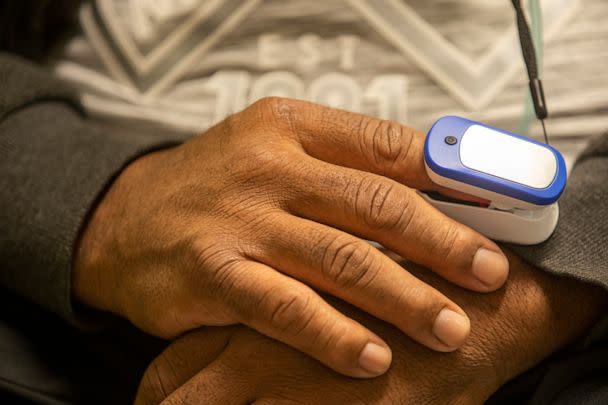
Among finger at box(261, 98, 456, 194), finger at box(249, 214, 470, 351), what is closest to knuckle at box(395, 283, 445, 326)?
finger at box(249, 214, 470, 351)

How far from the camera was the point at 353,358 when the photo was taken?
56cm

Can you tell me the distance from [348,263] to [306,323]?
72mm

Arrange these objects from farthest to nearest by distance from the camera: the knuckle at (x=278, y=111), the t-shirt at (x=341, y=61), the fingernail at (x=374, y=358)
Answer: the t-shirt at (x=341, y=61) < the knuckle at (x=278, y=111) < the fingernail at (x=374, y=358)

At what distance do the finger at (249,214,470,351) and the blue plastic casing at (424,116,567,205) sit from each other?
0.11m

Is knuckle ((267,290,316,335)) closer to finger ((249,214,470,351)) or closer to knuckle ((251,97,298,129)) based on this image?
finger ((249,214,470,351))

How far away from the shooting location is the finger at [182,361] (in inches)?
24.9

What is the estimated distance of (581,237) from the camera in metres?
0.63

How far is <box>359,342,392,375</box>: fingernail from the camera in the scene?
56cm

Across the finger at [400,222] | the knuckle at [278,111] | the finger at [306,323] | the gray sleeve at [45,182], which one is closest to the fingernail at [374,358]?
the finger at [306,323]

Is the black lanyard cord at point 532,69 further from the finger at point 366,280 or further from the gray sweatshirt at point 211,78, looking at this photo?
the finger at point 366,280

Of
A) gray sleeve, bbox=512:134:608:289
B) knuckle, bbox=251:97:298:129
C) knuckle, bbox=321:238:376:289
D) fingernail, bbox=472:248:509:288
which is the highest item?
knuckle, bbox=251:97:298:129

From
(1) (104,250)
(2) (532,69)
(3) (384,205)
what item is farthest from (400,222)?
(1) (104,250)

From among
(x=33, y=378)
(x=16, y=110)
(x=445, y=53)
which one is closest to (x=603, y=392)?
(x=445, y=53)

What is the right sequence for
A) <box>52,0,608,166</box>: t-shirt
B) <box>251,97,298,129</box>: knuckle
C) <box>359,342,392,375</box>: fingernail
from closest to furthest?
<box>359,342,392,375</box>: fingernail
<box>251,97,298,129</box>: knuckle
<box>52,0,608,166</box>: t-shirt
